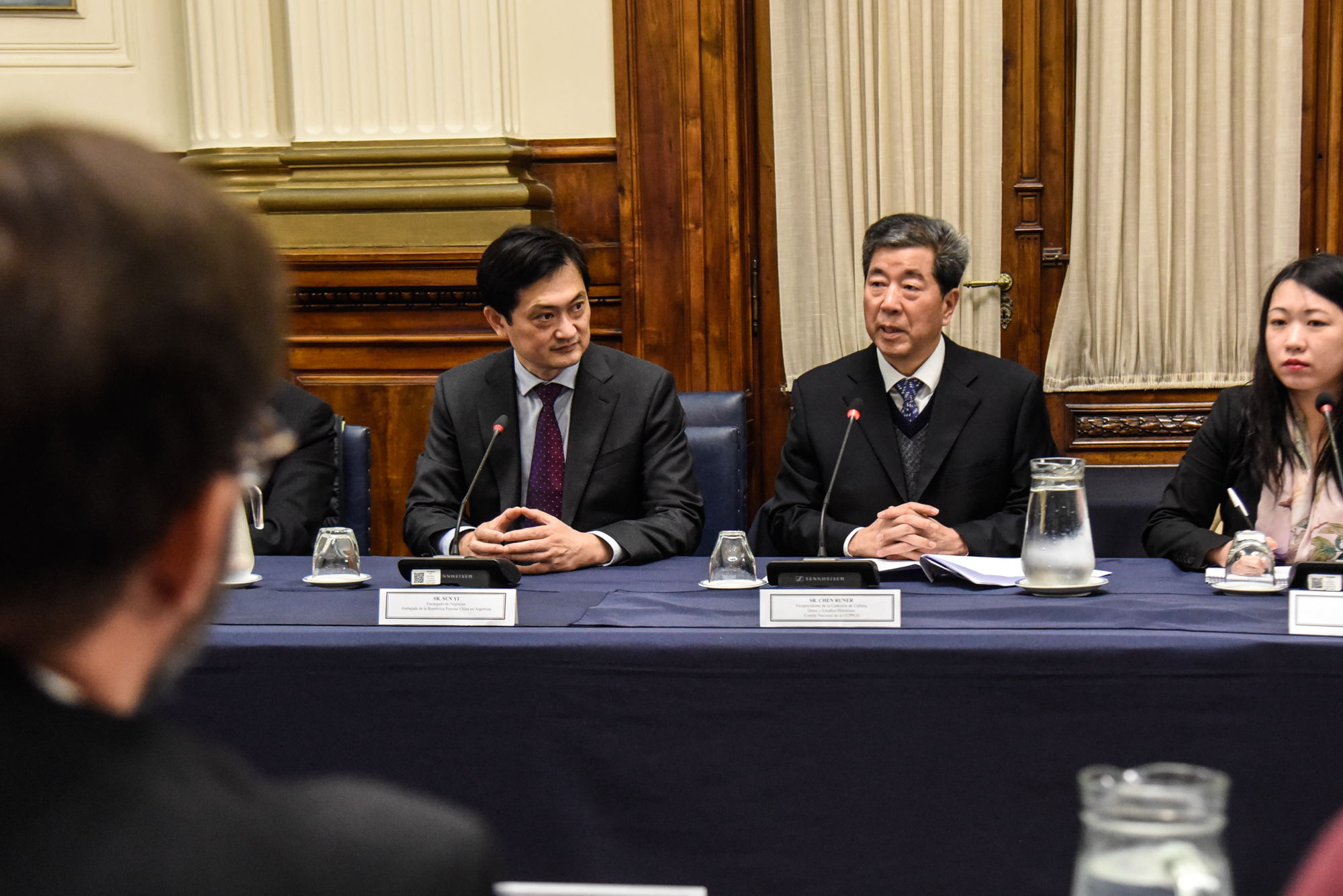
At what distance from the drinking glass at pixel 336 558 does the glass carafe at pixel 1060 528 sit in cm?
109

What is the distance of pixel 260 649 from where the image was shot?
180 centimetres

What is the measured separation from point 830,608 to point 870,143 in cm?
254

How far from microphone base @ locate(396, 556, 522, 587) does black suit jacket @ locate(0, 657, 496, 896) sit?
1.53 meters

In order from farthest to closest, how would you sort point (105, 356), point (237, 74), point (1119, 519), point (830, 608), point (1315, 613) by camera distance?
point (237, 74)
point (1119, 519)
point (830, 608)
point (1315, 613)
point (105, 356)

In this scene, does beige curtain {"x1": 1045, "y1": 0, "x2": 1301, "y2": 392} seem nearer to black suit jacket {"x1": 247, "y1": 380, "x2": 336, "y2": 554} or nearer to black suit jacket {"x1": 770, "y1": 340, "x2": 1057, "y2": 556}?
black suit jacket {"x1": 770, "y1": 340, "x2": 1057, "y2": 556}

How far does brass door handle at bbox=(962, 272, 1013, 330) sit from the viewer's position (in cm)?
406

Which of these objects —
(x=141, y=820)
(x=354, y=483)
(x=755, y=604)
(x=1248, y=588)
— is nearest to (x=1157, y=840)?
(x=141, y=820)

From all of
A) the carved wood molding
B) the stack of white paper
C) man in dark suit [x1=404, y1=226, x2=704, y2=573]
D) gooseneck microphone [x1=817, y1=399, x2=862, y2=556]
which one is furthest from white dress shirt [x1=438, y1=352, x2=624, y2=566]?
the carved wood molding

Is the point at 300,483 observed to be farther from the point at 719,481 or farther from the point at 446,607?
the point at 446,607

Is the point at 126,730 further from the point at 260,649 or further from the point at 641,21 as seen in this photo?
the point at 641,21

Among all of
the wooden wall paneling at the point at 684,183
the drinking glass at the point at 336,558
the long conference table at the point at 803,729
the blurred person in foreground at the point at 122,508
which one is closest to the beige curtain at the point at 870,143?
the wooden wall paneling at the point at 684,183

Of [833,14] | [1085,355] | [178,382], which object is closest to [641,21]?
[833,14]

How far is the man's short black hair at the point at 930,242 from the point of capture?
116 inches

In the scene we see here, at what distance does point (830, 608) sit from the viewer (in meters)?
1.82
